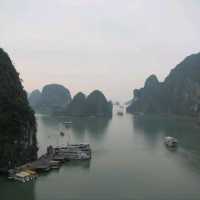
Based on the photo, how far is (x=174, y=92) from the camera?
165m

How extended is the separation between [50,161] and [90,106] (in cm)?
9721

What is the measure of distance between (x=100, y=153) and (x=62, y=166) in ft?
36.4

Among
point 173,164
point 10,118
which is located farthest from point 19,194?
point 173,164

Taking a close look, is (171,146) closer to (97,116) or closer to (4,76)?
(4,76)

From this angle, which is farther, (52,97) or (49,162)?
(52,97)

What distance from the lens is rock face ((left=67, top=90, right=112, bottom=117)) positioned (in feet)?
457

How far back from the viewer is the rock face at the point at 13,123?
131 feet

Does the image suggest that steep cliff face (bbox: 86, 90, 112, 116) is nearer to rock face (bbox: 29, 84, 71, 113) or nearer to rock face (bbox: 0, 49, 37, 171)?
rock face (bbox: 29, 84, 71, 113)

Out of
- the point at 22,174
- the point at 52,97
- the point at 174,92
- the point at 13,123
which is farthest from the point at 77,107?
the point at 22,174

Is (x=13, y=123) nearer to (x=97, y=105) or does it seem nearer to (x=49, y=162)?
(x=49, y=162)

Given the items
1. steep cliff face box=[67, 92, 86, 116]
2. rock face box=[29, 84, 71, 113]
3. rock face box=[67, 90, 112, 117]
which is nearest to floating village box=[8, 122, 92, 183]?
steep cliff face box=[67, 92, 86, 116]

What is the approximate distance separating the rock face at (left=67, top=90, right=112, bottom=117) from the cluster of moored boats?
283ft

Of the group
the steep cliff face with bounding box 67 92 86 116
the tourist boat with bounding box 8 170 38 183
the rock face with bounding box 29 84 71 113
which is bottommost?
the tourist boat with bounding box 8 170 38 183

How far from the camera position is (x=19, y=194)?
3322 centimetres
